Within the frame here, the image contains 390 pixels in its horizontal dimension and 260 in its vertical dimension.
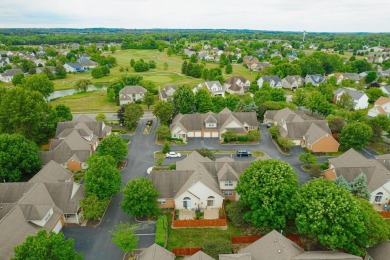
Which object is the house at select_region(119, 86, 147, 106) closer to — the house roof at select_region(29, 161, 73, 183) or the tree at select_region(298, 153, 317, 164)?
the house roof at select_region(29, 161, 73, 183)

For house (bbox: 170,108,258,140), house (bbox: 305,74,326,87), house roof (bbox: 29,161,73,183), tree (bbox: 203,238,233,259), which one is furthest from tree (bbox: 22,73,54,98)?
house (bbox: 305,74,326,87)

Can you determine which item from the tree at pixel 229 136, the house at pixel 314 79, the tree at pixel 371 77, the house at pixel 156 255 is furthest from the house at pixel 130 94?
the tree at pixel 371 77

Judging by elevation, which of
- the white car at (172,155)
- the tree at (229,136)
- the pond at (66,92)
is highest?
the tree at (229,136)

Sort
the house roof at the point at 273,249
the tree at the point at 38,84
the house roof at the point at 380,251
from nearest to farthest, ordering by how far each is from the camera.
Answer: the house roof at the point at 273,249 → the house roof at the point at 380,251 → the tree at the point at 38,84

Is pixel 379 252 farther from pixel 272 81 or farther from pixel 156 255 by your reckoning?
pixel 272 81

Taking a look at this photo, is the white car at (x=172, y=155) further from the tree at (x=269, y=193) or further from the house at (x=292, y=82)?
the house at (x=292, y=82)

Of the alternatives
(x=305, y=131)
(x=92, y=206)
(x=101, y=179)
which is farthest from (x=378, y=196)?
(x=92, y=206)

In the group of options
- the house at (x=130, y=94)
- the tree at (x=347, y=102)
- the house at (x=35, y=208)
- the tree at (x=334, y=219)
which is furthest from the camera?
the house at (x=130, y=94)
